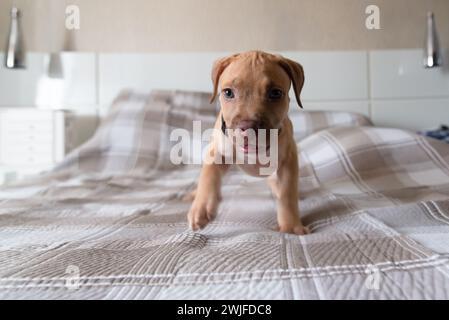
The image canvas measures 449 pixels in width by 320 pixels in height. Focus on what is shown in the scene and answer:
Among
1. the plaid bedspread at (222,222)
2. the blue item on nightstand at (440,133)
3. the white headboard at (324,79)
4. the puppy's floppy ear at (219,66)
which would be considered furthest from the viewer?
the blue item on nightstand at (440,133)

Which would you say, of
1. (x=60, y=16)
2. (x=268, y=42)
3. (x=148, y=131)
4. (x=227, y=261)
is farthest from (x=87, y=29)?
(x=148, y=131)

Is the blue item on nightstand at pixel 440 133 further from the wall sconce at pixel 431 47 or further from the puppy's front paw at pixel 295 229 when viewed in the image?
the puppy's front paw at pixel 295 229

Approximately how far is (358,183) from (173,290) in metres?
0.71

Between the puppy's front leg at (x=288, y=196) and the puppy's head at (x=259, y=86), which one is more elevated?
the puppy's head at (x=259, y=86)

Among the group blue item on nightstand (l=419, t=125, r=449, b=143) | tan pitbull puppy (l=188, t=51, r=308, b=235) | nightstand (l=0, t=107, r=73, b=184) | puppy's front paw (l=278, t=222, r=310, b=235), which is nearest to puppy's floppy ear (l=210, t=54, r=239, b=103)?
tan pitbull puppy (l=188, t=51, r=308, b=235)

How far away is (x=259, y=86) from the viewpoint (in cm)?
52

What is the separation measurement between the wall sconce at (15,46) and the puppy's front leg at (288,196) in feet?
1.74

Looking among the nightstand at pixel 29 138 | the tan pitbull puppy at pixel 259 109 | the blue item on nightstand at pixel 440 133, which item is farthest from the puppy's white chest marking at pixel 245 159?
the blue item on nightstand at pixel 440 133

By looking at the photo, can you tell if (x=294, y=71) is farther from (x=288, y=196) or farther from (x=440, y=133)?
(x=440, y=133)

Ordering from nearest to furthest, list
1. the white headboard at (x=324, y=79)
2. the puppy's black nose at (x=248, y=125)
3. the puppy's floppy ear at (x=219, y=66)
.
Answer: the puppy's black nose at (x=248, y=125) → the puppy's floppy ear at (x=219, y=66) → the white headboard at (x=324, y=79)

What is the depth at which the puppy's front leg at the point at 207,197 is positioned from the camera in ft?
1.94

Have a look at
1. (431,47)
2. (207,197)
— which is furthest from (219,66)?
(431,47)

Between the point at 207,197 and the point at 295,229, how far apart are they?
16 centimetres

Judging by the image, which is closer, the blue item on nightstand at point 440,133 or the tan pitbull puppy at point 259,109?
the tan pitbull puppy at point 259,109
